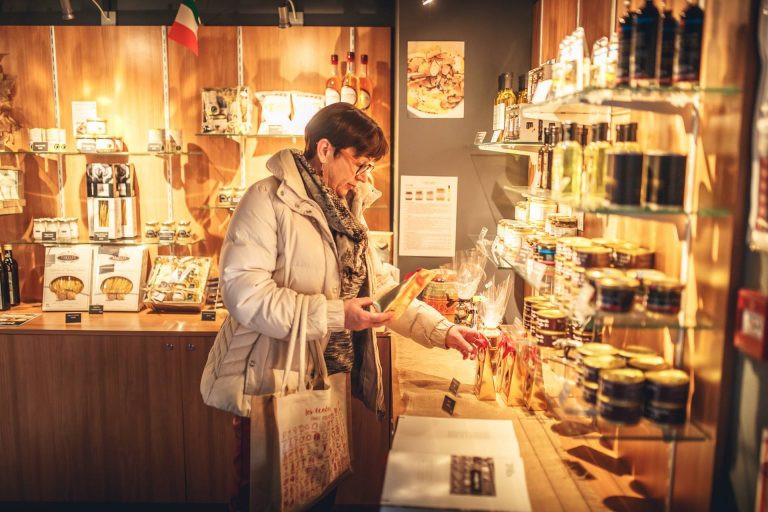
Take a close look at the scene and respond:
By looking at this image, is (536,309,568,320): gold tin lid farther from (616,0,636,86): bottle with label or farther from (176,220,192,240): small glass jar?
(176,220,192,240): small glass jar

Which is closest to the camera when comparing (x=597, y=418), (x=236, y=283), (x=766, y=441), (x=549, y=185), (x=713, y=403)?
(x=766, y=441)

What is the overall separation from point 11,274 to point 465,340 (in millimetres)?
2832

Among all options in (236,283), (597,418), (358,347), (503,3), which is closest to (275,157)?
(236,283)

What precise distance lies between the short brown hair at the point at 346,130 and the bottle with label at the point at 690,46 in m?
1.00

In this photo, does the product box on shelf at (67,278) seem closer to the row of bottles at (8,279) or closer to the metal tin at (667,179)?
the row of bottles at (8,279)

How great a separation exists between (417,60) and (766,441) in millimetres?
2725

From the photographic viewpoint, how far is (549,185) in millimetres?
2412

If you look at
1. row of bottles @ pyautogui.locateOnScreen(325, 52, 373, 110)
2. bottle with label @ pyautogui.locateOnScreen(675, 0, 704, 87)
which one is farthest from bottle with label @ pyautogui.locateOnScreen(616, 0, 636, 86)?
row of bottles @ pyautogui.locateOnScreen(325, 52, 373, 110)

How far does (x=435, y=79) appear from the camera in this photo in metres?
3.59

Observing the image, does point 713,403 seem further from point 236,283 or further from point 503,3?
point 503,3

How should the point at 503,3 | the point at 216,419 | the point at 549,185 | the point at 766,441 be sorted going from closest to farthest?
the point at 766,441
the point at 549,185
the point at 216,419
the point at 503,3

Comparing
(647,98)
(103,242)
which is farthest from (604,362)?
(103,242)

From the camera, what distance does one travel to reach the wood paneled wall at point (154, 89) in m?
3.82

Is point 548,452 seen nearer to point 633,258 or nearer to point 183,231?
point 633,258
